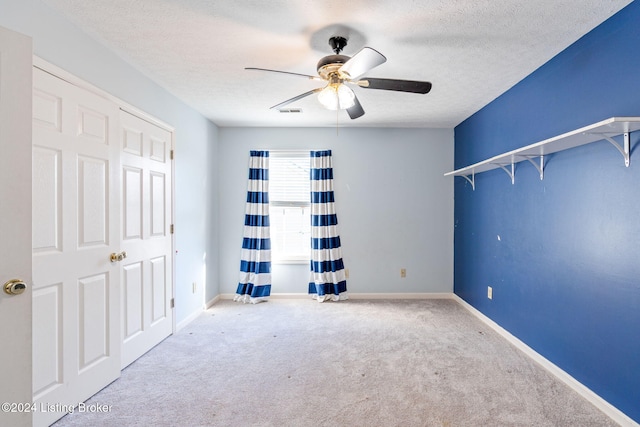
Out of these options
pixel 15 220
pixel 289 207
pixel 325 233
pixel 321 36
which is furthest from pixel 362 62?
pixel 289 207

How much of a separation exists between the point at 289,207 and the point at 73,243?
2869 mm

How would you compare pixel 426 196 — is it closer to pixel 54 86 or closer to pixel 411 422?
pixel 411 422

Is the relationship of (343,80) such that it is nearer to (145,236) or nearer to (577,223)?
(577,223)

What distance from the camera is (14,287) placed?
1274 millimetres

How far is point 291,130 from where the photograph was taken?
455cm

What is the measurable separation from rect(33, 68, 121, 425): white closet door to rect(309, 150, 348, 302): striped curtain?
2533 millimetres

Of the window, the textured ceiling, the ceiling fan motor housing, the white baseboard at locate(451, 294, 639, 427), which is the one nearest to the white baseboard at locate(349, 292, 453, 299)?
the window

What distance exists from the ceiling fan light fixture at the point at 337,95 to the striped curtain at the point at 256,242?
95.3 inches

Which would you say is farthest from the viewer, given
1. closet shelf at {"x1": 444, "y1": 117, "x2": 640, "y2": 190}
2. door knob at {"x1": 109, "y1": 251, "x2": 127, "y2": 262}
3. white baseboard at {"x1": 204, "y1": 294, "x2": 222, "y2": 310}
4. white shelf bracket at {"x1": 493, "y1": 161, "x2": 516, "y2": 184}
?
white baseboard at {"x1": 204, "y1": 294, "x2": 222, "y2": 310}

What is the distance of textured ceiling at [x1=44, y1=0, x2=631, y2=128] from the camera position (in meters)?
1.86

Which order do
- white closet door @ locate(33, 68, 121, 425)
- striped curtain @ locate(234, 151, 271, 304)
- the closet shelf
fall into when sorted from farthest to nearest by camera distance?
striped curtain @ locate(234, 151, 271, 304), white closet door @ locate(33, 68, 121, 425), the closet shelf

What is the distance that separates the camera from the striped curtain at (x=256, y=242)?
14.5 ft

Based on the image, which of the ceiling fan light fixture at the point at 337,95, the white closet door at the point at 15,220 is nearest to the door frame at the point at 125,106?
the white closet door at the point at 15,220

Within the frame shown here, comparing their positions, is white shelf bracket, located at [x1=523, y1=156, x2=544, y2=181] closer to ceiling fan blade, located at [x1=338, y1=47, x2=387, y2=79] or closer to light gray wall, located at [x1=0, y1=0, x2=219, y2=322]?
ceiling fan blade, located at [x1=338, y1=47, x2=387, y2=79]
